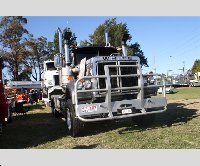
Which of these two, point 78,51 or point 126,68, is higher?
point 78,51

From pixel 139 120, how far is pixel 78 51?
3.10 meters

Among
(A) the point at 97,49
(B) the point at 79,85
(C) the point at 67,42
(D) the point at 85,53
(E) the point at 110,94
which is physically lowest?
(E) the point at 110,94

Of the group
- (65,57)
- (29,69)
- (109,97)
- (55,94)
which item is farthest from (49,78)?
(29,69)

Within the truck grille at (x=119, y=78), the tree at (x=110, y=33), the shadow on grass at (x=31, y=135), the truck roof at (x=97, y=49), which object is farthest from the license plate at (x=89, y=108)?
the tree at (x=110, y=33)

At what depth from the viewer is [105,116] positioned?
28.7 ft

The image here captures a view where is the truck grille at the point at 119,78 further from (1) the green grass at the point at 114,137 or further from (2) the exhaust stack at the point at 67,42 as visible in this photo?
(2) the exhaust stack at the point at 67,42

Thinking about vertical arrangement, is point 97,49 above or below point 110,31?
below

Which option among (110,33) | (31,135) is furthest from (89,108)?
(110,33)

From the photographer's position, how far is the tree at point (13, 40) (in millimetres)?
48188

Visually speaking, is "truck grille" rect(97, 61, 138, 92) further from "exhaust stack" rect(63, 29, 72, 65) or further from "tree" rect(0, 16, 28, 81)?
"tree" rect(0, 16, 28, 81)

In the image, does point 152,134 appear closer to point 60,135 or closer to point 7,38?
point 60,135

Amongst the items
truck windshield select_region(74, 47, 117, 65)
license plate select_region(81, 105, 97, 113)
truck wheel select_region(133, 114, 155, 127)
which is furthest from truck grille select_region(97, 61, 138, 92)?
truck windshield select_region(74, 47, 117, 65)

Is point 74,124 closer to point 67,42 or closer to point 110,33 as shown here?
point 67,42

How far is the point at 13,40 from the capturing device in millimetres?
49062
